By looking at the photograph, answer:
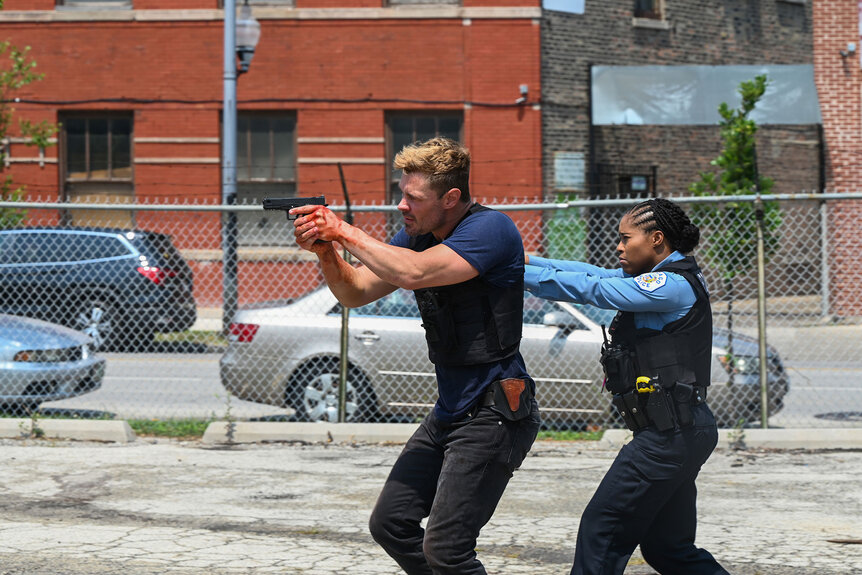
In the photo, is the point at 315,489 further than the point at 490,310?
Yes

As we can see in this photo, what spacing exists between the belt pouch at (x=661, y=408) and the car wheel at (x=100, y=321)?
24.9 feet

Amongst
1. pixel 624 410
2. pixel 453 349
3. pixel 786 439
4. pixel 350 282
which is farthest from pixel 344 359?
pixel 453 349

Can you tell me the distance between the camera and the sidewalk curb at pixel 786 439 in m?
9.29

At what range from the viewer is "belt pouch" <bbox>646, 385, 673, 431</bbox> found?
4.31 metres

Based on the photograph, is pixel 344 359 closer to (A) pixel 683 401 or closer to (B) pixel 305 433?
(B) pixel 305 433

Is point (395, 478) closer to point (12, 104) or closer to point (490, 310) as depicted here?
point (490, 310)

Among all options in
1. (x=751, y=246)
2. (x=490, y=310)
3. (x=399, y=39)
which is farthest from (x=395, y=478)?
(x=399, y=39)

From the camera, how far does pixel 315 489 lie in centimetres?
781

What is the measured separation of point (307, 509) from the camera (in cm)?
718

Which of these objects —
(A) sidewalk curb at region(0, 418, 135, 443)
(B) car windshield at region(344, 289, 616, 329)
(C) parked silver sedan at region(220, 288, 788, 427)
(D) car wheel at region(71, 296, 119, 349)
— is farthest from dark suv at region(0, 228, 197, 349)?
(B) car windshield at region(344, 289, 616, 329)

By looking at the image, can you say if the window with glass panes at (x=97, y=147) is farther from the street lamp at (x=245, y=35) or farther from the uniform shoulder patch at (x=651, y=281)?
the uniform shoulder patch at (x=651, y=281)

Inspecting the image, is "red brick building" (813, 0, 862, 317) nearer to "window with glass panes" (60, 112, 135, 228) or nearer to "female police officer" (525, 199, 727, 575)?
"window with glass panes" (60, 112, 135, 228)

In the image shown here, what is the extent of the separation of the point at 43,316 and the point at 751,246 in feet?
24.7

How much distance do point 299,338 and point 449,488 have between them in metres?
6.13
